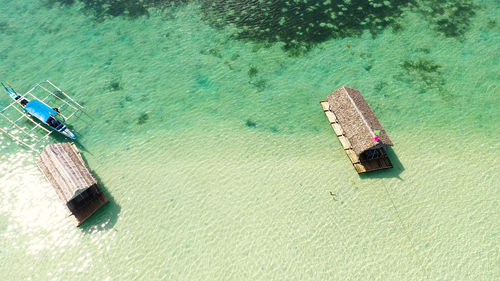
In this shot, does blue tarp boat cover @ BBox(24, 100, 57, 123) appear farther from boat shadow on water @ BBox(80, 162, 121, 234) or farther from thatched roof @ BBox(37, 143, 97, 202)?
boat shadow on water @ BBox(80, 162, 121, 234)

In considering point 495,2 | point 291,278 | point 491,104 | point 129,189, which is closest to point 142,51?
point 129,189

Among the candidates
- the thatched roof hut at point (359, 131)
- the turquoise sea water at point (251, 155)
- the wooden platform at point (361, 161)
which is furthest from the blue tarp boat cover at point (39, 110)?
the wooden platform at point (361, 161)

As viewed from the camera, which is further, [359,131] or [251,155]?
[251,155]

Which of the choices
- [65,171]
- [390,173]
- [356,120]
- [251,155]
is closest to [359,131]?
[356,120]

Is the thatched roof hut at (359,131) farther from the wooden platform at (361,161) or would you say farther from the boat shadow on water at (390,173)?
the boat shadow on water at (390,173)

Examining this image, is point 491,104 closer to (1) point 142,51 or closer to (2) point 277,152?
(2) point 277,152

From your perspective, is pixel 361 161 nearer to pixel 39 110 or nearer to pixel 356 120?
pixel 356 120

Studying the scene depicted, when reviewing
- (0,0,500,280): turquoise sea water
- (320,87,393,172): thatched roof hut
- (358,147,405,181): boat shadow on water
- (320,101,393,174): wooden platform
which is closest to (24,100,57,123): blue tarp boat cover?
(0,0,500,280): turquoise sea water

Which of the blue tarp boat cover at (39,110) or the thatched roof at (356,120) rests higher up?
the blue tarp boat cover at (39,110)
